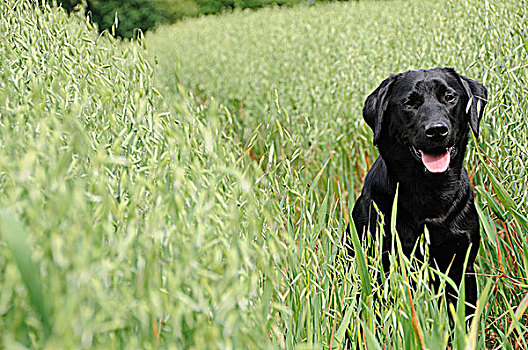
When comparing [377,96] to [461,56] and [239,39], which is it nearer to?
[461,56]

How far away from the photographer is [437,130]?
A: 228 cm

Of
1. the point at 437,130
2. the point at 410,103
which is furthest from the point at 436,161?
the point at 410,103

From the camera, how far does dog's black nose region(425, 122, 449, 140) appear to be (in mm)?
2275

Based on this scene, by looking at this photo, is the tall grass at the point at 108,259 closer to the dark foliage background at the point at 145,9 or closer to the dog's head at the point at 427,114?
the dog's head at the point at 427,114

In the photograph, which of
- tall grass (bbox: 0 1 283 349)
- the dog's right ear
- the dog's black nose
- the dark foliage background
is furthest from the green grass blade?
the dark foliage background

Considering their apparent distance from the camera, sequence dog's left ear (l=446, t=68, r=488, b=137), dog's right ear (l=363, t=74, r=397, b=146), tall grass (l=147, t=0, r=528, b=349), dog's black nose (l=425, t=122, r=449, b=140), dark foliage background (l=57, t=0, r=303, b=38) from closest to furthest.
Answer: tall grass (l=147, t=0, r=528, b=349), dog's black nose (l=425, t=122, r=449, b=140), dog's left ear (l=446, t=68, r=488, b=137), dog's right ear (l=363, t=74, r=397, b=146), dark foliage background (l=57, t=0, r=303, b=38)

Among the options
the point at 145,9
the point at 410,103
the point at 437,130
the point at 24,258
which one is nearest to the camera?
the point at 24,258

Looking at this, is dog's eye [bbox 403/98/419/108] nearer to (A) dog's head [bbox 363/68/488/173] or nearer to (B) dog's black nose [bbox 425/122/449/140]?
(A) dog's head [bbox 363/68/488/173]

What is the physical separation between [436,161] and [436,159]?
0.03ft

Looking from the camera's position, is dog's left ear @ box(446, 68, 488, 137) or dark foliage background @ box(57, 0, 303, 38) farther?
dark foliage background @ box(57, 0, 303, 38)

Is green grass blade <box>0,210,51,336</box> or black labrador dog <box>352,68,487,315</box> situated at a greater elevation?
green grass blade <box>0,210,51,336</box>

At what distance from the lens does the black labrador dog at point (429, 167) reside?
2330 millimetres

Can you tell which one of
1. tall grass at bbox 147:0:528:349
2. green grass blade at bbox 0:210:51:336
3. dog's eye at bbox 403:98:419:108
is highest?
green grass blade at bbox 0:210:51:336

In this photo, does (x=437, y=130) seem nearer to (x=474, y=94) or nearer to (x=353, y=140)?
(x=474, y=94)
